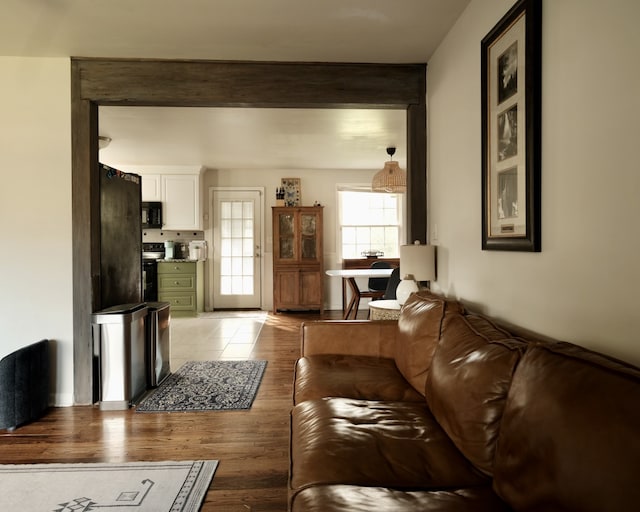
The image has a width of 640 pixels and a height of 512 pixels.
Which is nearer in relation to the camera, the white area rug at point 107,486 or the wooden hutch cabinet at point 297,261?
the white area rug at point 107,486

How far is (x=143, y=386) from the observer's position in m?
3.05

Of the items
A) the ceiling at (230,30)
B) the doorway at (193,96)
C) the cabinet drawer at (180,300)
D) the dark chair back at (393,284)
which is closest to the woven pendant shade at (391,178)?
the ceiling at (230,30)

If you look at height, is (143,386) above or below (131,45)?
below

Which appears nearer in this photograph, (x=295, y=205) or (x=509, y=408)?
(x=509, y=408)

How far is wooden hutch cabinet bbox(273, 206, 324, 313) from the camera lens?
645 cm

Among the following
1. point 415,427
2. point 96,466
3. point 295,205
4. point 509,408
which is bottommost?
point 96,466

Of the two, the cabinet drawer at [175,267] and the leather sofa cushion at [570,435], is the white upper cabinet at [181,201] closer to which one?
the cabinet drawer at [175,267]

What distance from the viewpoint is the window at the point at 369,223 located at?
696cm

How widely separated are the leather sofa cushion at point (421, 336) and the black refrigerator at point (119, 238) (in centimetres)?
231

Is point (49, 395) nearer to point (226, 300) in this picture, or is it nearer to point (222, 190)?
point (226, 300)

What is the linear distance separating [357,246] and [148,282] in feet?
11.5

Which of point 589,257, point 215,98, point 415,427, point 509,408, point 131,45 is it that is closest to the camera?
point 509,408

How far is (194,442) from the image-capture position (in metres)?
2.28

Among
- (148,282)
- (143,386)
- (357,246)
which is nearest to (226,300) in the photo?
(148,282)
